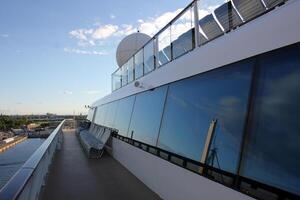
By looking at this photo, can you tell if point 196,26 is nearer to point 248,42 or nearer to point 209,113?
point 209,113

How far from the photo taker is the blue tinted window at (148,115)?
755cm

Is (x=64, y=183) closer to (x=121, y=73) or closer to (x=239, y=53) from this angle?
(x=239, y=53)

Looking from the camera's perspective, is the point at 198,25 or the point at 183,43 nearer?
the point at 198,25

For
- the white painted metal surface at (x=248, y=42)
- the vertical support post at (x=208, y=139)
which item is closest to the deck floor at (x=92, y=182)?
the vertical support post at (x=208, y=139)

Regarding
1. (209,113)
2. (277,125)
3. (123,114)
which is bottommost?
(277,125)

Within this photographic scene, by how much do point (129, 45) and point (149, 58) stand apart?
8461 mm

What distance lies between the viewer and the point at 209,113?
4.98 meters

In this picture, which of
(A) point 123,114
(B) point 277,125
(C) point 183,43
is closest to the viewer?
(B) point 277,125

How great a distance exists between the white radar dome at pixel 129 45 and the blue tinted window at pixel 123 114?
15.0 ft

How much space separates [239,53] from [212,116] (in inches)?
39.5

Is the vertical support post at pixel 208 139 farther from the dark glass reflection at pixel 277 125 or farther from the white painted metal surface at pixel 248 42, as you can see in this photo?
the dark glass reflection at pixel 277 125

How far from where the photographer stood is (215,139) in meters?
4.66

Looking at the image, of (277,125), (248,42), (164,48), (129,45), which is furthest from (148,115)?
(129,45)

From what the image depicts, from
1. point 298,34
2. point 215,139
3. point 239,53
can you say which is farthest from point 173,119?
point 298,34
